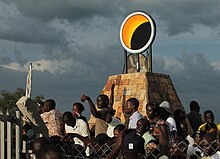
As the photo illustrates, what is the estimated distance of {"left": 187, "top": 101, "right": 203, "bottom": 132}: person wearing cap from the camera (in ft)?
30.9

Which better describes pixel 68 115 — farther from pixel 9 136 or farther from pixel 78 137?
pixel 9 136

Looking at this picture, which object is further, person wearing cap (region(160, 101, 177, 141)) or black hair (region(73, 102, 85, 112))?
black hair (region(73, 102, 85, 112))

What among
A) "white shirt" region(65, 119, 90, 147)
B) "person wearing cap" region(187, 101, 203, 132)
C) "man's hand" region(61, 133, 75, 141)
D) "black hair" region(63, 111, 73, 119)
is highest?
"person wearing cap" region(187, 101, 203, 132)

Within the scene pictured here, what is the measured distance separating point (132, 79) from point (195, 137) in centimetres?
492

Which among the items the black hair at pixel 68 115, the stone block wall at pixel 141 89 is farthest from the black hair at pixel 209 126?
the stone block wall at pixel 141 89

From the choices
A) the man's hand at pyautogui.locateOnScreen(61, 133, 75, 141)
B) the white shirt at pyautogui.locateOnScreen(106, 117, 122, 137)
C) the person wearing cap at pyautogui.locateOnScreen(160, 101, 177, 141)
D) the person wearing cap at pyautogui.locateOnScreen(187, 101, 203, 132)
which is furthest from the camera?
the person wearing cap at pyautogui.locateOnScreen(187, 101, 203, 132)

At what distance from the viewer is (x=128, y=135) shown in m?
5.44

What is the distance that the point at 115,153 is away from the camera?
5.54 metres

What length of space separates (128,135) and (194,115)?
429 cm

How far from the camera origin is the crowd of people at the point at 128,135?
541 cm

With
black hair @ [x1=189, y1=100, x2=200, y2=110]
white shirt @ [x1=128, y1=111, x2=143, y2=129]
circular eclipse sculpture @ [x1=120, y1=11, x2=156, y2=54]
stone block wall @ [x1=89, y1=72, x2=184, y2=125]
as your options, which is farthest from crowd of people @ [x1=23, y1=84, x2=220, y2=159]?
circular eclipse sculpture @ [x1=120, y1=11, x2=156, y2=54]

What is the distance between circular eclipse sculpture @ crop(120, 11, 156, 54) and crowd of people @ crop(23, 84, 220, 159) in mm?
4195

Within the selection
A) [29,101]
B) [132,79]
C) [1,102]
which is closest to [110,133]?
[29,101]

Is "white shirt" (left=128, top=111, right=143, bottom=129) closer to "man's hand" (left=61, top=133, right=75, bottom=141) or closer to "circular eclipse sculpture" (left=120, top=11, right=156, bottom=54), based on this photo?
"man's hand" (left=61, top=133, right=75, bottom=141)
